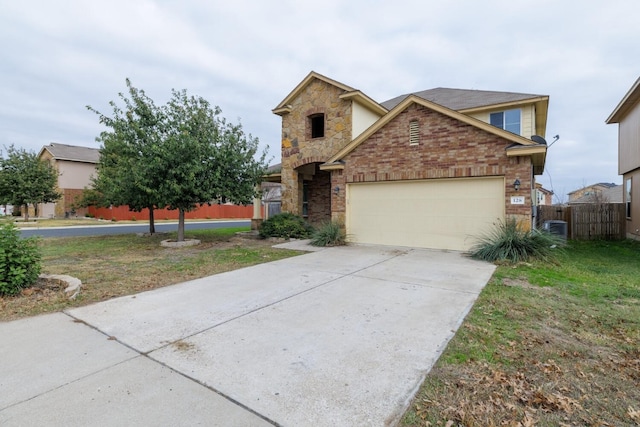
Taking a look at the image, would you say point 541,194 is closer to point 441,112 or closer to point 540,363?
point 441,112

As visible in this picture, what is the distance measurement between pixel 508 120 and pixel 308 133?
27.9 ft

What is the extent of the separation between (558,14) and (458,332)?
1129 cm

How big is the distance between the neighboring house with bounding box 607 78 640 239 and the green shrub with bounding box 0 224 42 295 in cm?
1787

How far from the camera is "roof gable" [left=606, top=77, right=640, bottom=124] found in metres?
12.0

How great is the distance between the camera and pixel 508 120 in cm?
1361

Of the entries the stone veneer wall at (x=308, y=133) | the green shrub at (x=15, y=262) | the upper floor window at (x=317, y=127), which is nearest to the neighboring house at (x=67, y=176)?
the stone veneer wall at (x=308, y=133)

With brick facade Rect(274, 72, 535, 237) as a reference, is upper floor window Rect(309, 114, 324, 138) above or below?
above

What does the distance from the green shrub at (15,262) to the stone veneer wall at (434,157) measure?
8784 millimetres

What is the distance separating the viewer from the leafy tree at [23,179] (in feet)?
81.4

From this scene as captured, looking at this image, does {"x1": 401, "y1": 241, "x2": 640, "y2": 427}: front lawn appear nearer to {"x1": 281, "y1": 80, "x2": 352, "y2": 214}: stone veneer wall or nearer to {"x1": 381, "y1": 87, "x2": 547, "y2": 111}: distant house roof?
{"x1": 281, "y1": 80, "x2": 352, "y2": 214}: stone veneer wall

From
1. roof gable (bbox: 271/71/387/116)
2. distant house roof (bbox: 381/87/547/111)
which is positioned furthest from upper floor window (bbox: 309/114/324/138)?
distant house roof (bbox: 381/87/547/111)

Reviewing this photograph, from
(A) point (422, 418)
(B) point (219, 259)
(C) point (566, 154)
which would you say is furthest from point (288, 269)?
(C) point (566, 154)

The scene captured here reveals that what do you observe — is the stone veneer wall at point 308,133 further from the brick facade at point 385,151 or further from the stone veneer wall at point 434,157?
the stone veneer wall at point 434,157

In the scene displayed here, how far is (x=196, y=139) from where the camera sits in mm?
10875
